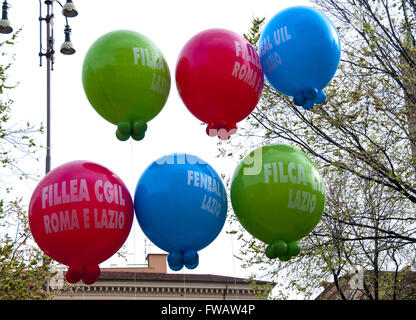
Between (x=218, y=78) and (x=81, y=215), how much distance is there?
1459mm

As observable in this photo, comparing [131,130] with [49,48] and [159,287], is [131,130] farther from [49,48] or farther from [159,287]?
[159,287]

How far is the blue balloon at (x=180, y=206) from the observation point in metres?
4.50

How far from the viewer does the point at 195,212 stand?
14.8 ft

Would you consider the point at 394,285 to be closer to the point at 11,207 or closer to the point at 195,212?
the point at 11,207

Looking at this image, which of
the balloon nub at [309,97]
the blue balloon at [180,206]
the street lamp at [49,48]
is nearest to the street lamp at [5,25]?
the street lamp at [49,48]

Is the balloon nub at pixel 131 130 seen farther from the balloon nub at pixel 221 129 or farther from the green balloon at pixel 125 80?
the balloon nub at pixel 221 129

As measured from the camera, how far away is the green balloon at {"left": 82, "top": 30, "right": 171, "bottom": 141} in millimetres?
4562

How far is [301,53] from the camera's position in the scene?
4.84m

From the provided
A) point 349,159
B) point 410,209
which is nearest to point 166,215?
point 349,159

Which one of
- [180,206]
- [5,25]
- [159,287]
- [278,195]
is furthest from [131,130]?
[159,287]

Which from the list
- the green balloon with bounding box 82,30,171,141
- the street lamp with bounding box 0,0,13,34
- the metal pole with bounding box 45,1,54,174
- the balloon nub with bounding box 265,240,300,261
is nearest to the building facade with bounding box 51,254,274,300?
the metal pole with bounding box 45,1,54,174

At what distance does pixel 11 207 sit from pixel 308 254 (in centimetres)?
618

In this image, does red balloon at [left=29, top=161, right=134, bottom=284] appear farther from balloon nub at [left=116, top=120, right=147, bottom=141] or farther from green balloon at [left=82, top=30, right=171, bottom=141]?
green balloon at [left=82, top=30, right=171, bottom=141]

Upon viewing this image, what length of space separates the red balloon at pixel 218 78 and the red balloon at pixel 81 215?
0.89 metres
